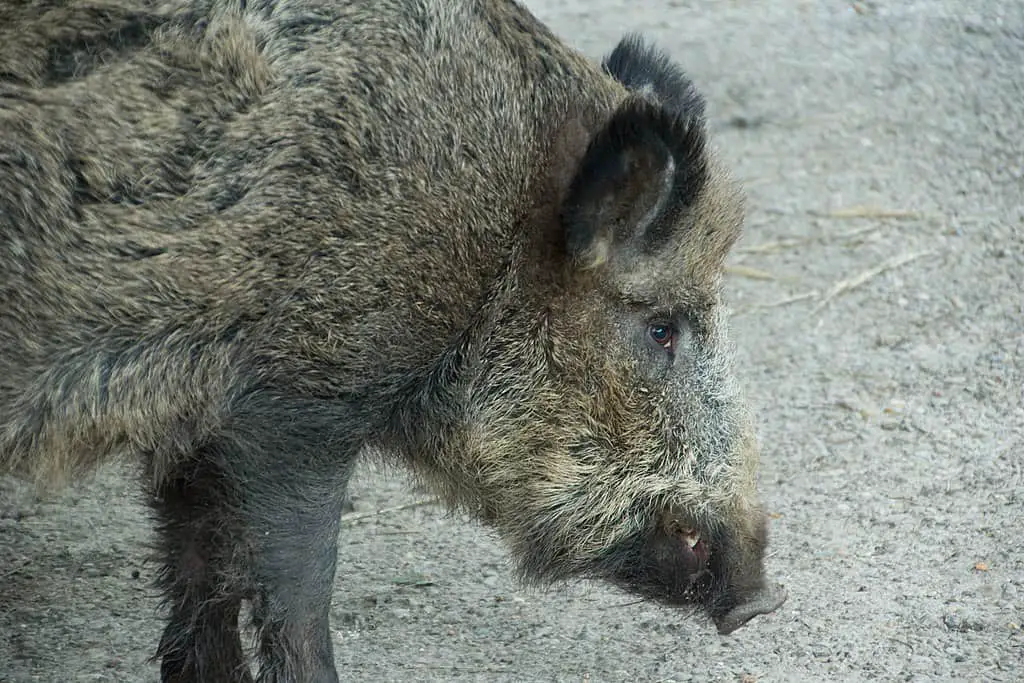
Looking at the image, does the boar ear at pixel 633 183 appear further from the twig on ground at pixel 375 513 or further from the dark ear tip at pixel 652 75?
the twig on ground at pixel 375 513

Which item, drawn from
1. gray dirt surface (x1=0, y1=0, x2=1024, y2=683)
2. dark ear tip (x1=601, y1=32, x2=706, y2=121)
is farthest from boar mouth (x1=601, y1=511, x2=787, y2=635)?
dark ear tip (x1=601, y1=32, x2=706, y2=121)

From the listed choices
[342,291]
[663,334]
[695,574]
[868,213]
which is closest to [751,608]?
[695,574]

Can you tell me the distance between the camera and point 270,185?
3695 millimetres

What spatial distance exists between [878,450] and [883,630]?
1.22m

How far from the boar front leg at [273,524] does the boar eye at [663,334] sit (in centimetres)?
94

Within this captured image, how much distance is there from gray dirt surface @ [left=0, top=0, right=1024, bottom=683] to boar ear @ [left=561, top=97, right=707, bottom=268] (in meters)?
1.09

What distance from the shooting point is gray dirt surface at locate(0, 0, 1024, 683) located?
4684 mm

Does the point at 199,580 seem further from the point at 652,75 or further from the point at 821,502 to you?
the point at 821,502

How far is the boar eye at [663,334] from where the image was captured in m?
4.23

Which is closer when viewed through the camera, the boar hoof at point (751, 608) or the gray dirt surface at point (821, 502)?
the boar hoof at point (751, 608)

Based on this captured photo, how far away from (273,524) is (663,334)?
4.13 feet

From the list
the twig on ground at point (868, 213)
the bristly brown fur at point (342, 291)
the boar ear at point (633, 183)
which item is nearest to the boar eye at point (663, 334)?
the bristly brown fur at point (342, 291)

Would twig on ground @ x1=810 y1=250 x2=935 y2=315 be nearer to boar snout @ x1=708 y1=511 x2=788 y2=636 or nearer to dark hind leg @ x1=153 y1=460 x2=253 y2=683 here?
boar snout @ x1=708 y1=511 x2=788 y2=636

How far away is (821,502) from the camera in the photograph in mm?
5508
